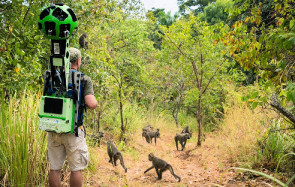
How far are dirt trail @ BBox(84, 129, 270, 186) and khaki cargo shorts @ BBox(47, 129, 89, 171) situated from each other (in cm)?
116

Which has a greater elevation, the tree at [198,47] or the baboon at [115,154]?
the tree at [198,47]

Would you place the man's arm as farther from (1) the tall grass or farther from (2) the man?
(1) the tall grass

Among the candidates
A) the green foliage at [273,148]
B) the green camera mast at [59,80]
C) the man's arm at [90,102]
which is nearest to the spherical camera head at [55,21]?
the green camera mast at [59,80]

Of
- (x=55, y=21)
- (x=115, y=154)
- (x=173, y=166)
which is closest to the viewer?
(x=55, y=21)

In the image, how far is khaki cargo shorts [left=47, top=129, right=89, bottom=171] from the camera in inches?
115

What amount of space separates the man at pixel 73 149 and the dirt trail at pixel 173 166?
1122 millimetres

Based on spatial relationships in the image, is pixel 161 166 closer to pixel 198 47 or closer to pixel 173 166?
pixel 173 166

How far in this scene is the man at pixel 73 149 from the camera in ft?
9.57

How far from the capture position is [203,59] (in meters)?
8.65

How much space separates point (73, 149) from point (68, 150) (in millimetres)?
76

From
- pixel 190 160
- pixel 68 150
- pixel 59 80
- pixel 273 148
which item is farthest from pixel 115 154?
pixel 59 80

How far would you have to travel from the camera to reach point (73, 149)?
2924 millimetres

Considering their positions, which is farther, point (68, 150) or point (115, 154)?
point (115, 154)

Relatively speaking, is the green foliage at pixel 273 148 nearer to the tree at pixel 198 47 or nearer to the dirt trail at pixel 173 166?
the dirt trail at pixel 173 166
